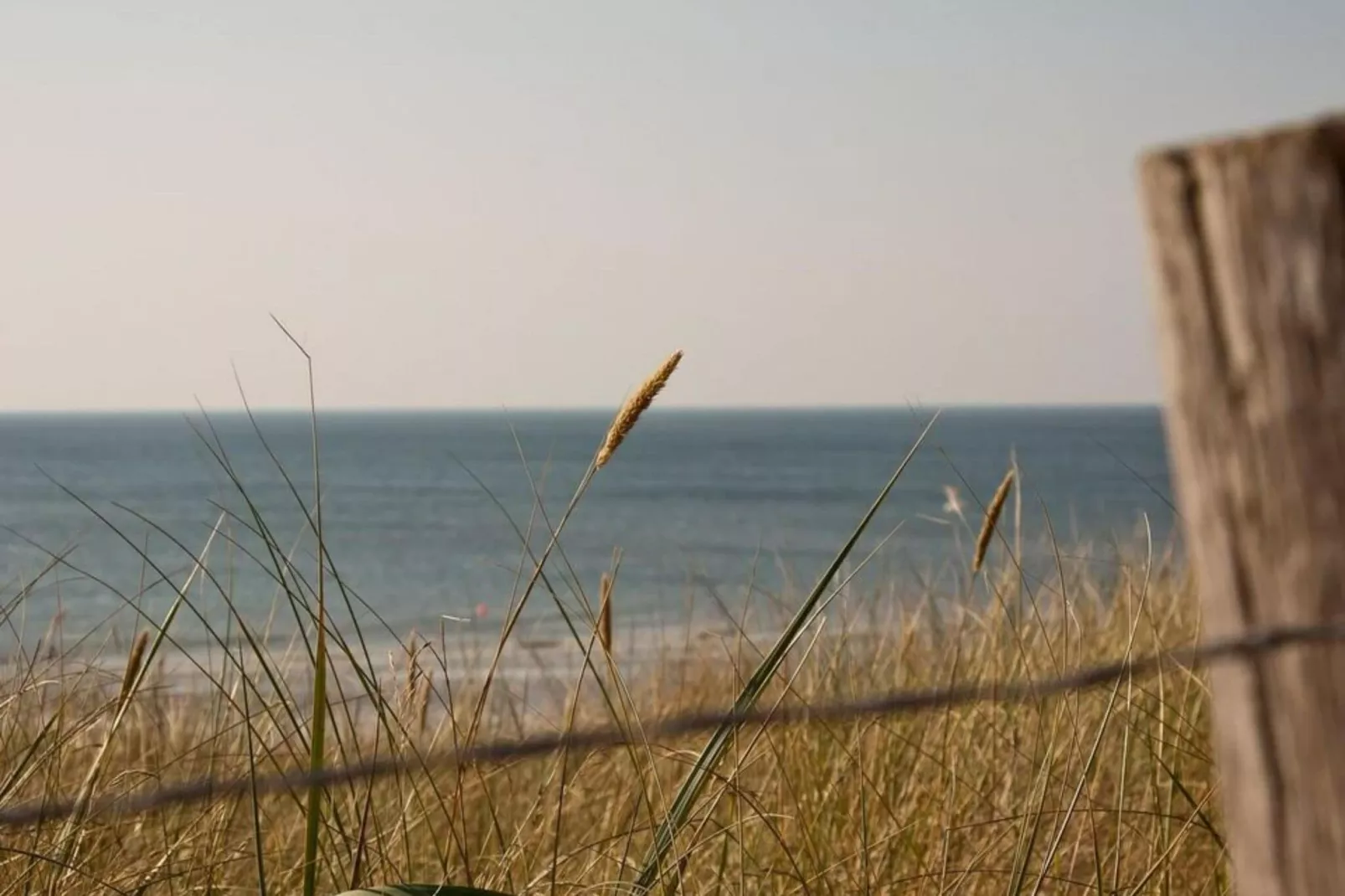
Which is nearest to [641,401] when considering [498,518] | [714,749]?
[714,749]

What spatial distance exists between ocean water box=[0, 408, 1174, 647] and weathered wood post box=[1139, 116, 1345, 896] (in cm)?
98

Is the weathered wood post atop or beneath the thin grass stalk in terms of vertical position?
atop

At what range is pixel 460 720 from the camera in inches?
188

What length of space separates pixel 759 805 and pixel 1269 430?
180 cm

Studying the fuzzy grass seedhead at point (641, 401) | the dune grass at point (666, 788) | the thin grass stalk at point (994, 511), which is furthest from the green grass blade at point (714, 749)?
the thin grass stalk at point (994, 511)

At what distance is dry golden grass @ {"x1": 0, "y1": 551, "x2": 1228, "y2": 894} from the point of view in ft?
6.66

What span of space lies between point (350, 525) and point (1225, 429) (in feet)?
127

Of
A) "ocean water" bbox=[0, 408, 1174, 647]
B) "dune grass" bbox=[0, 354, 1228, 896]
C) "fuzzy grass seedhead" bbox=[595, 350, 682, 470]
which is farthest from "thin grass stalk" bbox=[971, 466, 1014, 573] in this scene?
"fuzzy grass seedhead" bbox=[595, 350, 682, 470]

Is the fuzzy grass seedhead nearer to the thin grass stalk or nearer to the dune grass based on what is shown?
the dune grass

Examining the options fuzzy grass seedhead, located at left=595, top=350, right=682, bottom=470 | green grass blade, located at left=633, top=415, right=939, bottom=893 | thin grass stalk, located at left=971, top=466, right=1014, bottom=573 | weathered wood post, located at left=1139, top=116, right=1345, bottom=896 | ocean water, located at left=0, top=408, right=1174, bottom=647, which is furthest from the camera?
ocean water, located at left=0, top=408, right=1174, bottom=647

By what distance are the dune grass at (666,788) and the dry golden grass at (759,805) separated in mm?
12

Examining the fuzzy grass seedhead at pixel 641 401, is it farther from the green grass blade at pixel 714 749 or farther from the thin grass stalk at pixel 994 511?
the thin grass stalk at pixel 994 511

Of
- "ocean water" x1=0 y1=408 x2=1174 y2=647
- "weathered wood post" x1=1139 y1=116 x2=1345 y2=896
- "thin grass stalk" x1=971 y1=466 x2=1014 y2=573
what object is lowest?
"ocean water" x1=0 y1=408 x2=1174 y2=647

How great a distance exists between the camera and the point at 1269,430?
0.86 m
